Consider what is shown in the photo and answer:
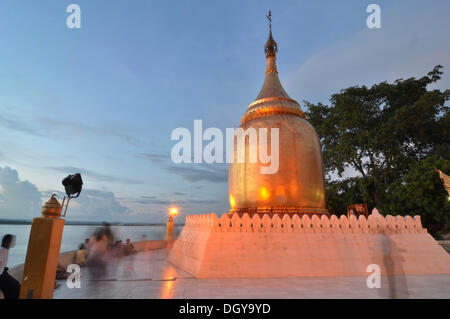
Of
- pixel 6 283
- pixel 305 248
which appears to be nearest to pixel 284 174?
pixel 305 248

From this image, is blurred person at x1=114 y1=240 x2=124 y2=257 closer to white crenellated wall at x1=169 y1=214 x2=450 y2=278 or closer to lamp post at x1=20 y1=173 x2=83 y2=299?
white crenellated wall at x1=169 y1=214 x2=450 y2=278

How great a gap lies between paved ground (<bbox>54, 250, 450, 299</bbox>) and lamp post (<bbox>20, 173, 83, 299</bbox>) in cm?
201

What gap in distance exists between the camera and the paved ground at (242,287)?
658 cm

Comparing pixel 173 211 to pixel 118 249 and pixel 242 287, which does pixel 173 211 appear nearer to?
pixel 118 249

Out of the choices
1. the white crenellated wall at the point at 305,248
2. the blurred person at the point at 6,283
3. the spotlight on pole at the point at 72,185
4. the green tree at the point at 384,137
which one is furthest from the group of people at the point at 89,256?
the green tree at the point at 384,137

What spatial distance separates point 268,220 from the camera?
10227 millimetres

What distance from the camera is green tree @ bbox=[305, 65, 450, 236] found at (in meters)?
20.0

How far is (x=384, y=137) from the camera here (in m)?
21.1

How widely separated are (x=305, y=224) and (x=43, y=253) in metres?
9.08

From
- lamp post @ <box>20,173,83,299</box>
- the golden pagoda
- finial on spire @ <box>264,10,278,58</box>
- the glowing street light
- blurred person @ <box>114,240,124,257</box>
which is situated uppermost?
finial on spire @ <box>264,10,278,58</box>

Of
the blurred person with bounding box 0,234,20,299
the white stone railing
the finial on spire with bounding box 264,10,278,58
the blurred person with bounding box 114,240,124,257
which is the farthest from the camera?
the finial on spire with bounding box 264,10,278,58

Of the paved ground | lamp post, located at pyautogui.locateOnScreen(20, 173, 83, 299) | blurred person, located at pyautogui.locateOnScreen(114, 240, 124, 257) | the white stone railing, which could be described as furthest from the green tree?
lamp post, located at pyautogui.locateOnScreen(20, 173, 83, 299)

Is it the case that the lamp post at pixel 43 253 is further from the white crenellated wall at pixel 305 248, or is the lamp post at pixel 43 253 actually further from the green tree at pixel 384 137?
the green tree at pixel 384 137
